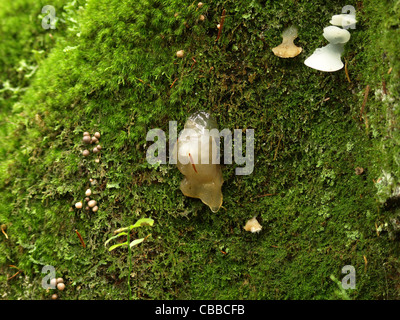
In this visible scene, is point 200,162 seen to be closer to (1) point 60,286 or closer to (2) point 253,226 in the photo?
(2) point 253,226

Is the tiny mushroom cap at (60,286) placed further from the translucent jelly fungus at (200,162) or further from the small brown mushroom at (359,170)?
the small brown mushroom at (359,170)

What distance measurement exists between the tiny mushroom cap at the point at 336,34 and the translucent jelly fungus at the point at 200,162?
1.14m

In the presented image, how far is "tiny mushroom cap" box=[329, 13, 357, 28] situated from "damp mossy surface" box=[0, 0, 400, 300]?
0.12 metres

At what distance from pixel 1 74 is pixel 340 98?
12.1 feet

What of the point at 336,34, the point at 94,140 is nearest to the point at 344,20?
the point at 336,34

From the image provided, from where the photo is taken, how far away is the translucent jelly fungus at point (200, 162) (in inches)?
106

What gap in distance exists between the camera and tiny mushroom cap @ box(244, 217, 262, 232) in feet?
9.02

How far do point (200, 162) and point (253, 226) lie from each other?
71cm

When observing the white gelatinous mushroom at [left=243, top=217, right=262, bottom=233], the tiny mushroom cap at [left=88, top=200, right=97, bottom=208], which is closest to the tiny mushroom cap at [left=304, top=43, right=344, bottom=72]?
the white gelatinous mushroom at [left=243, top=217, right=262, bottom=233]

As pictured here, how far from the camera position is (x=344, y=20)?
8.41 ft

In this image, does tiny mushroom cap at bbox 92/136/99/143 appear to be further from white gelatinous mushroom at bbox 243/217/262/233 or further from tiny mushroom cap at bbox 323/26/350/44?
tiny mushroom cap at bbox 323/26/350/44

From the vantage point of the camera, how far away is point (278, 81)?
2807 mm

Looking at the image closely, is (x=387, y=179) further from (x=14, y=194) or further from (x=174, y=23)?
(x=14, y=194)
